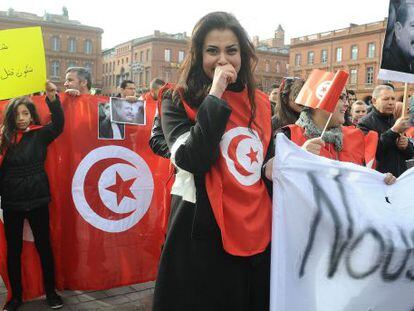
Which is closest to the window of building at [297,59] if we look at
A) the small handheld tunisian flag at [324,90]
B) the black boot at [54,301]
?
the black boot at [54,301]

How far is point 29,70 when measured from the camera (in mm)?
3188

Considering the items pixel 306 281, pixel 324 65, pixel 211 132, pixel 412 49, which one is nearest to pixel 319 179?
pixel 306 281

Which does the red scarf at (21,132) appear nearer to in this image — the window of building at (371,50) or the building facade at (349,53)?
the building facade at (349,53)

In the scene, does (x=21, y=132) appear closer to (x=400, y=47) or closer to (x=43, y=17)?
(x=400, y=47)

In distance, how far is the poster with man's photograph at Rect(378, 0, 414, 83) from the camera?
3.17 meters

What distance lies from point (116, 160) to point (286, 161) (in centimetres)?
232

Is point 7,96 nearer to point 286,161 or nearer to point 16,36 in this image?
point 16,36

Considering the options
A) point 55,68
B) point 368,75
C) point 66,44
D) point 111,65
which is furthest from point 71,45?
point 368,75

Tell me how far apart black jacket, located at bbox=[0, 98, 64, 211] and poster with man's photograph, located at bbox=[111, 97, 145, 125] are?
1.76 feet

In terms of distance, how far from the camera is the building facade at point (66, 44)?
252 feet

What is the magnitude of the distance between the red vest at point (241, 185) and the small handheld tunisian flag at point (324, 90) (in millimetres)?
310

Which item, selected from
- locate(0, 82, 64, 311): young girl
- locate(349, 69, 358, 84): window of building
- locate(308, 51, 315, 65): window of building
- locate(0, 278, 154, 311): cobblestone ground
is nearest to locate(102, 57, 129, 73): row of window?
locate(308, 51, 315, 65): window of building

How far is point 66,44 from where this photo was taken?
3118 inches

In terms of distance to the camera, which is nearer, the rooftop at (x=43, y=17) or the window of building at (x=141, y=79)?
the rooftop at (x=43, y=17)
